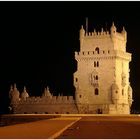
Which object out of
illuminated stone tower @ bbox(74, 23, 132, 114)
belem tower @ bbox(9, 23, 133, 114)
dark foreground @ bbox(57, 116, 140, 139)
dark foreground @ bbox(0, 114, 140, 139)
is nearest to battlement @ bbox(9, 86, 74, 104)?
belem tower @ bbox(9, 23, 133, 114)

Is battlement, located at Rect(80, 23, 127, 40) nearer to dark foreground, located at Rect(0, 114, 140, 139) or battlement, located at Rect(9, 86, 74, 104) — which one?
battlement, located at Rect(9, 86, 74, 104)

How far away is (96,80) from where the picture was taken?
62312mm

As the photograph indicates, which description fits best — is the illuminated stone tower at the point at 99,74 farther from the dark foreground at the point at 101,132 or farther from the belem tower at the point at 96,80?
the dark foreground at the point at 101,132

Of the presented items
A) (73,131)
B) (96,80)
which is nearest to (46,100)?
(96,80)

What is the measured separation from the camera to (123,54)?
63.7 meters

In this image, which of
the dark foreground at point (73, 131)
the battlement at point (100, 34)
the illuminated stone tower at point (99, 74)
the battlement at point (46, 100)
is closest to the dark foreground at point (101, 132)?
the dark foreground at point (73, 131)

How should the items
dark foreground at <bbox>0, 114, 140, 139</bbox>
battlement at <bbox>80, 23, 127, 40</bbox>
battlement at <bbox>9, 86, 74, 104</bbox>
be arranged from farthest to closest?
battlement at <bbox>9, 86, 74, 104</bbox>, battlement at <bbox>80, 23, 127, 40</bbox>, dark foreground at <bbox>0, 114, 140, 139</bbox>

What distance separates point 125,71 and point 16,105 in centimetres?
1230

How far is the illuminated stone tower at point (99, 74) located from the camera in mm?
62000

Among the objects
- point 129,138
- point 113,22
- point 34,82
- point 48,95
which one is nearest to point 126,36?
point 113,22

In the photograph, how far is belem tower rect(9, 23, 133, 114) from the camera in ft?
204

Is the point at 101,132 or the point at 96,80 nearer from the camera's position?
the point at 101,132

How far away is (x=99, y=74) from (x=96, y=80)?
0.70m

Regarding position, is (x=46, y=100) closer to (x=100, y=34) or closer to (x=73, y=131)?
(x=100, y=34)
